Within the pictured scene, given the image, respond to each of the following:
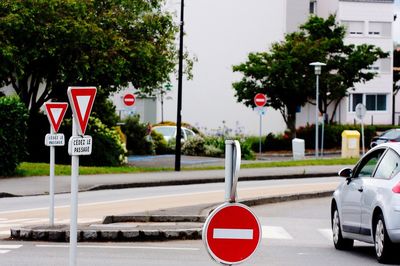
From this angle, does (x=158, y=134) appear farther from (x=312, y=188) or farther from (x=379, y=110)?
(x=379, y=110)

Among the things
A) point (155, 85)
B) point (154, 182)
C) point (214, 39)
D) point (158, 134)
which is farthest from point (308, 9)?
point (154, 182)

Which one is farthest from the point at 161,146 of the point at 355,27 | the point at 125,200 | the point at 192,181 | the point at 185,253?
the point at 185,253

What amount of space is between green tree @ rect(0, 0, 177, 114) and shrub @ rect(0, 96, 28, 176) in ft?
11.0

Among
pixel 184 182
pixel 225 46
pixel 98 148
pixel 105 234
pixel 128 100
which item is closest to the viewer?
pixel 105 234

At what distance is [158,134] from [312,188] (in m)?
25.4

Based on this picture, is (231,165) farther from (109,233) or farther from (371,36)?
(371,36)

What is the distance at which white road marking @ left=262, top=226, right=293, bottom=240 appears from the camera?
1783cm

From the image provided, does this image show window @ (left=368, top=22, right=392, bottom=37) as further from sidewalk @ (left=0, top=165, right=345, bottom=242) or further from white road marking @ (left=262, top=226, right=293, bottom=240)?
white road marking @ (left=262, top=226, right=293, bottom=240)

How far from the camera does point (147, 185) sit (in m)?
33.2

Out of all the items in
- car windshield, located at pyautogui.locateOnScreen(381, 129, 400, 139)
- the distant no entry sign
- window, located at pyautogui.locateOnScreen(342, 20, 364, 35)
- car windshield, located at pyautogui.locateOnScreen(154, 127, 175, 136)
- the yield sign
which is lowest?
the yield sign

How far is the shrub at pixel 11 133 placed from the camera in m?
33.0

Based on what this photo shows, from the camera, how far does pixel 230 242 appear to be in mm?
8922

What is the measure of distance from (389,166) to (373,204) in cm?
51

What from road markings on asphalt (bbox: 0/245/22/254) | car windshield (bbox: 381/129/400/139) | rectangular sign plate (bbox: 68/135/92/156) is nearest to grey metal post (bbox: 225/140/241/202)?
rectangular sign plate (bbox: 68/135/92/156)
